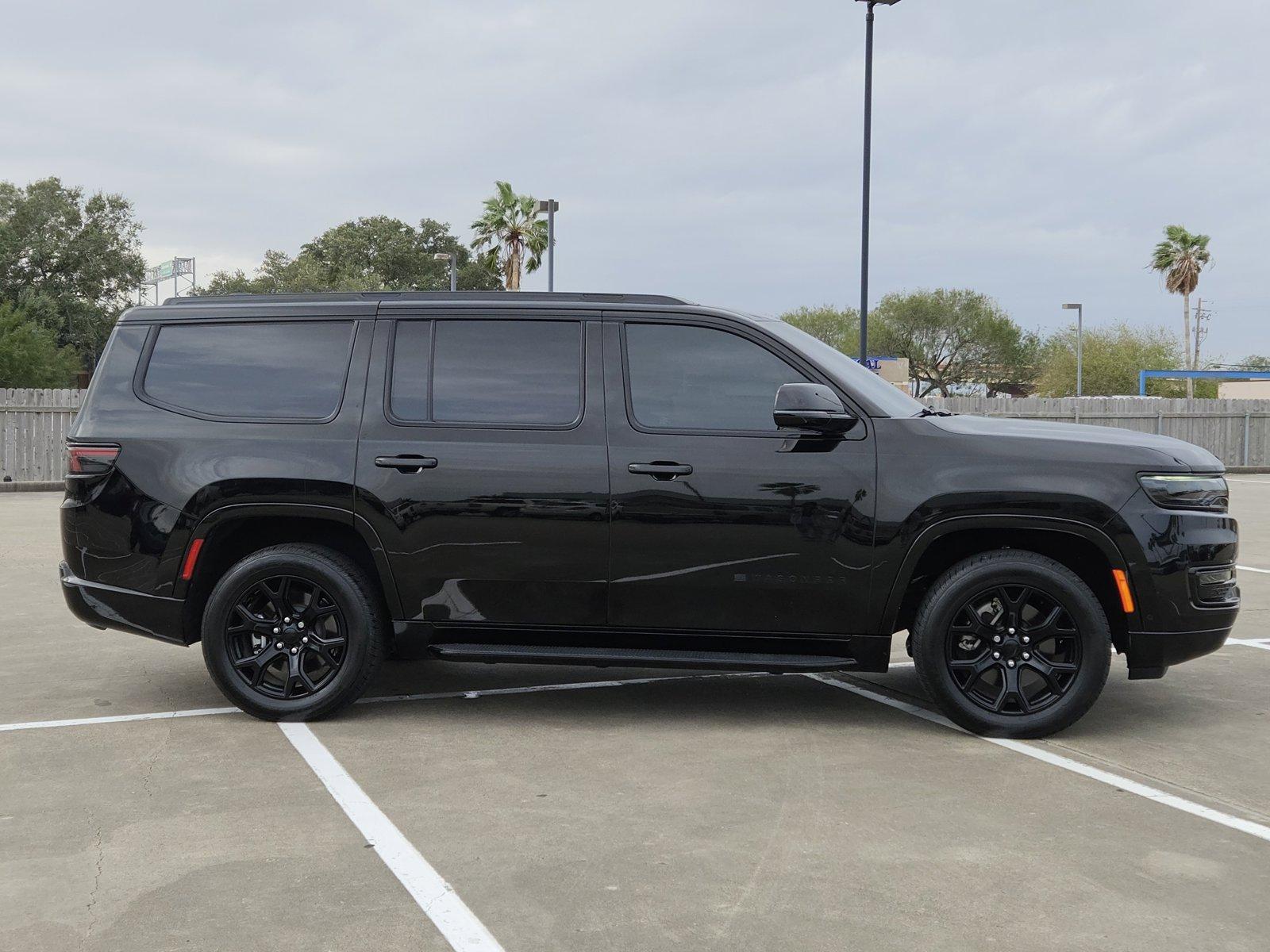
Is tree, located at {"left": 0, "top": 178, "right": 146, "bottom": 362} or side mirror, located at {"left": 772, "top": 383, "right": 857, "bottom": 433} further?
tree, located at {"left": 0, "top": 178, "right": 146, "bottom": 362}

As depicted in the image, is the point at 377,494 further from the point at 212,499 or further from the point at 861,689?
the point at 861,689

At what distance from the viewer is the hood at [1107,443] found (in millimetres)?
5617

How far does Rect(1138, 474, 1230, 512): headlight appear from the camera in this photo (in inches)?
220

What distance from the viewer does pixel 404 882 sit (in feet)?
12.9

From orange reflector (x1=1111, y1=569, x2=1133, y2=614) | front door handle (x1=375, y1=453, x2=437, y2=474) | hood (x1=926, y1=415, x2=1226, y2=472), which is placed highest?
hood (x1=926, y1=415, x2=1226, y2=472)

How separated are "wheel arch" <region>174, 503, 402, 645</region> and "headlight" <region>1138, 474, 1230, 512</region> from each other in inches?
134

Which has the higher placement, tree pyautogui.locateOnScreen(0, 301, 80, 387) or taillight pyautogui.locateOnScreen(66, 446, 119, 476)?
tree pyautogui.locateOnScreen(0, 301, 80, 387)

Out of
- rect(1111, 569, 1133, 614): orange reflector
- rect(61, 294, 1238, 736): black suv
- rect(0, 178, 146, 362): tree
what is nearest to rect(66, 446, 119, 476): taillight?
rect(61, 294, 1238, 736): black suv

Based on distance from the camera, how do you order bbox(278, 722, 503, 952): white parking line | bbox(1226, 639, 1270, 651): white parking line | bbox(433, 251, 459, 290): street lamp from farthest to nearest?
bbox(433, 251, 459, 290): street lamp
bbox(1226, 639, 1270, 651): white parking line
bbox(278, 722, 503, 952): white parking line

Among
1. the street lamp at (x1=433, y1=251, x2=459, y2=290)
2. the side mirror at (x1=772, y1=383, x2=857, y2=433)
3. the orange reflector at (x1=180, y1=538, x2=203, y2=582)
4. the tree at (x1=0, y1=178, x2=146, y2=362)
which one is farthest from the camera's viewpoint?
the tree at (x1=0, y1=178, x2=146, y2=362)

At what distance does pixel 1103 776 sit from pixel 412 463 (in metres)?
3.22

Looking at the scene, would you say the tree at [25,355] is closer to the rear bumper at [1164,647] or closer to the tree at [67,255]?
the tree at [67,255]

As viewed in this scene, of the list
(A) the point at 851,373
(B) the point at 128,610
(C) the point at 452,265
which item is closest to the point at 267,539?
(B) the point at 128,610

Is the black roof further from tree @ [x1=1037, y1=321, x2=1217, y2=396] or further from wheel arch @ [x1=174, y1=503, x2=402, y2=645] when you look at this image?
tree @ [x1=1037, y1=321, x2=1217, y2=396]
